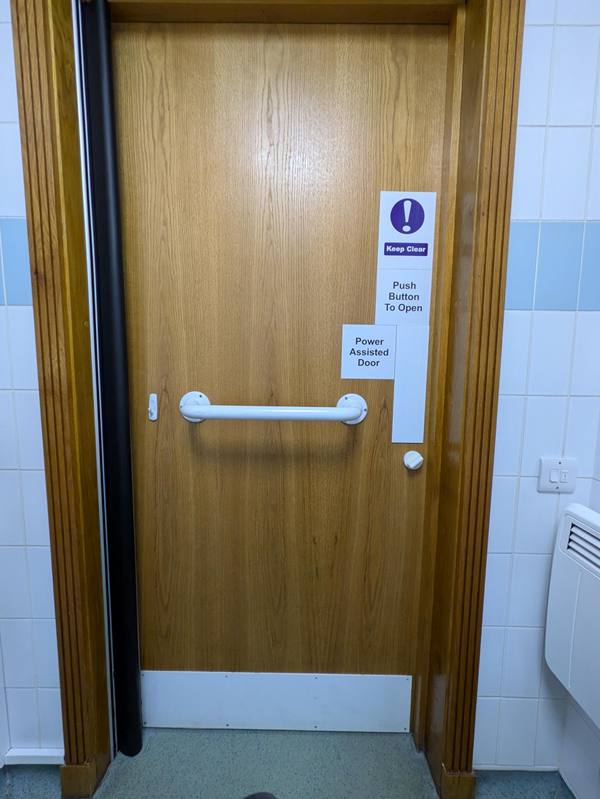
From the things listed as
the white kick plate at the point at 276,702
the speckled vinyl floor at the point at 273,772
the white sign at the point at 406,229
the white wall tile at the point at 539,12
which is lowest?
Answer: the speckled vinyl floor at the point at 273,772

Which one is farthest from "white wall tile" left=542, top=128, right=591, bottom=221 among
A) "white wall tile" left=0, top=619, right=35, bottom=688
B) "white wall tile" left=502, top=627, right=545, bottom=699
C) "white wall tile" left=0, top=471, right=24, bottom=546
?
"white wall tile" left=0, top=619, right=35, bottom=688

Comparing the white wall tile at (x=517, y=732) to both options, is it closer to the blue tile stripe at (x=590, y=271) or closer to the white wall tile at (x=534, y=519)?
the white wall tile at (x=534, y=519)

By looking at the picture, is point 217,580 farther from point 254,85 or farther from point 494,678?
point 254,85

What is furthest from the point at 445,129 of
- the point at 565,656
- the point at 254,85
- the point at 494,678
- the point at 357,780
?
the point at 357,780

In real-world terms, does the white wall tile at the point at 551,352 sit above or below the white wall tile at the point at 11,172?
below

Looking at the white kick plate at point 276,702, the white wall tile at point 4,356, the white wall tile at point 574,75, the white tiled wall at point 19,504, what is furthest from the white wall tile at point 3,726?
the white wall tile at point 574,75

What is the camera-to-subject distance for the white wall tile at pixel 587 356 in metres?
1.09

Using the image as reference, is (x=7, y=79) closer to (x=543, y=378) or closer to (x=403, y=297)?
(x=403, y=297)

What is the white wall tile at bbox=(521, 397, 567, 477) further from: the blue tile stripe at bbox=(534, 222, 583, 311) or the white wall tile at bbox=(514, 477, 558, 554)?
the blue tile stripe at bbox=(534, 222, 583, 311)

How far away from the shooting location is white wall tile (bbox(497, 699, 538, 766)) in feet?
4.04

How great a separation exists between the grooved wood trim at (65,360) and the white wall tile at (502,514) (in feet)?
3.36

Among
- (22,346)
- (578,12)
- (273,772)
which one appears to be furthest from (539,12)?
(273,772)

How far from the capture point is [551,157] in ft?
3.39

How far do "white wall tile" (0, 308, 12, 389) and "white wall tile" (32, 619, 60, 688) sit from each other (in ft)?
2.08
